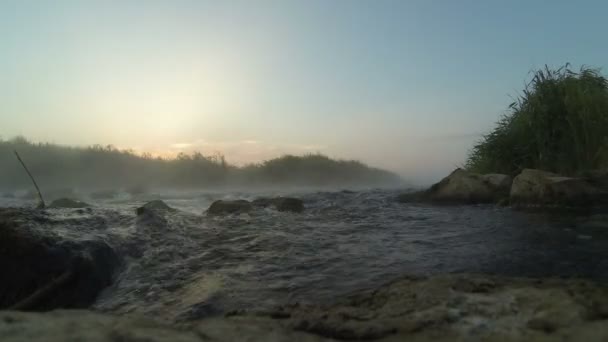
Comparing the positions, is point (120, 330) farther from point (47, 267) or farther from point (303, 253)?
point (303, 253)

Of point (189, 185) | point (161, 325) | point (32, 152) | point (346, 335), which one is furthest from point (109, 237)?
point (32, 152)

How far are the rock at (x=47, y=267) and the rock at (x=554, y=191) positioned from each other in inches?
266

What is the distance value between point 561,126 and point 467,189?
2.29 m

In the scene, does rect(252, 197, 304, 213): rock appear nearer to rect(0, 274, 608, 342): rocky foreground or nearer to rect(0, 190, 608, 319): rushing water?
rect(0, 190, 608, 319): rushing water

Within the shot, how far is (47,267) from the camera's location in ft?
9.64

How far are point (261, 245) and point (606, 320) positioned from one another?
329 cm

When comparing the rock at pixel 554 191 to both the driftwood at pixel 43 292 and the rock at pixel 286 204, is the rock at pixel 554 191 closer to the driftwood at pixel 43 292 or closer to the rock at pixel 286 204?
the rock at pixel 286 204

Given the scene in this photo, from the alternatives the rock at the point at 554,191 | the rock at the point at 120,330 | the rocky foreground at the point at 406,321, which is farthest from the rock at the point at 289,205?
the rock at the point at 120,330

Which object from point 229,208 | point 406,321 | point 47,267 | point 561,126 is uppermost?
point 561,126

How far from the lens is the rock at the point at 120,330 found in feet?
4.91

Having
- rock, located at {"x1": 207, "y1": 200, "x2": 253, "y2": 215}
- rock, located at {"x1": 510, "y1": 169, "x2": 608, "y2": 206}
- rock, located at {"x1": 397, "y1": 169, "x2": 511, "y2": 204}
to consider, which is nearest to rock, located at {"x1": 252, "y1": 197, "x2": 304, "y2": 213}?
rock, located at {"x1": 207, "y1": 200, "x2": 253, "y2": 215}

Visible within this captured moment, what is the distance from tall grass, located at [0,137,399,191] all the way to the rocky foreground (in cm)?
1854

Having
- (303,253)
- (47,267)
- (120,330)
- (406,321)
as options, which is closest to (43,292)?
(47,267)

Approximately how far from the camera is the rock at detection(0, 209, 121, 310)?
8.77 feet
